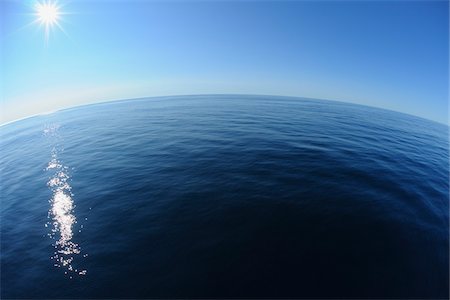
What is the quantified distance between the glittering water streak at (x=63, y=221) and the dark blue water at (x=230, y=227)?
0.08 metres

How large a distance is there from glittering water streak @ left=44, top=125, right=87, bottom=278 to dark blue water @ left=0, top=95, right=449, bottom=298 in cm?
8

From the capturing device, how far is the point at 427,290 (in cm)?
891

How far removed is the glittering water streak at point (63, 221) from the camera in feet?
35.1

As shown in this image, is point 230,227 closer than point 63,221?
Yes

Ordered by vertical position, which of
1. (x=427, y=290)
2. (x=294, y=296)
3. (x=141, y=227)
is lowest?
(x=427, y=290)

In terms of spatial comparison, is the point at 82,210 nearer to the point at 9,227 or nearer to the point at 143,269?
the point at 9,227

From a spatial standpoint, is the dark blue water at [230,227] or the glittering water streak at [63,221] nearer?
the dark blue water at [230,227]

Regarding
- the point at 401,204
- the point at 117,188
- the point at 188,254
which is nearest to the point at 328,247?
the point at 188,254

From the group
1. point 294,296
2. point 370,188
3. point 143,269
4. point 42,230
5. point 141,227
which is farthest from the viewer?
point 370,188

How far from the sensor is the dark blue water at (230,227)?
9070mm

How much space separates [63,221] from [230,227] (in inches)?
440

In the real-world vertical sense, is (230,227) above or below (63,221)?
below

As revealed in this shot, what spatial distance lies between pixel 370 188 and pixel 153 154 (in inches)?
856

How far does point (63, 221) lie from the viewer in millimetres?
13945
